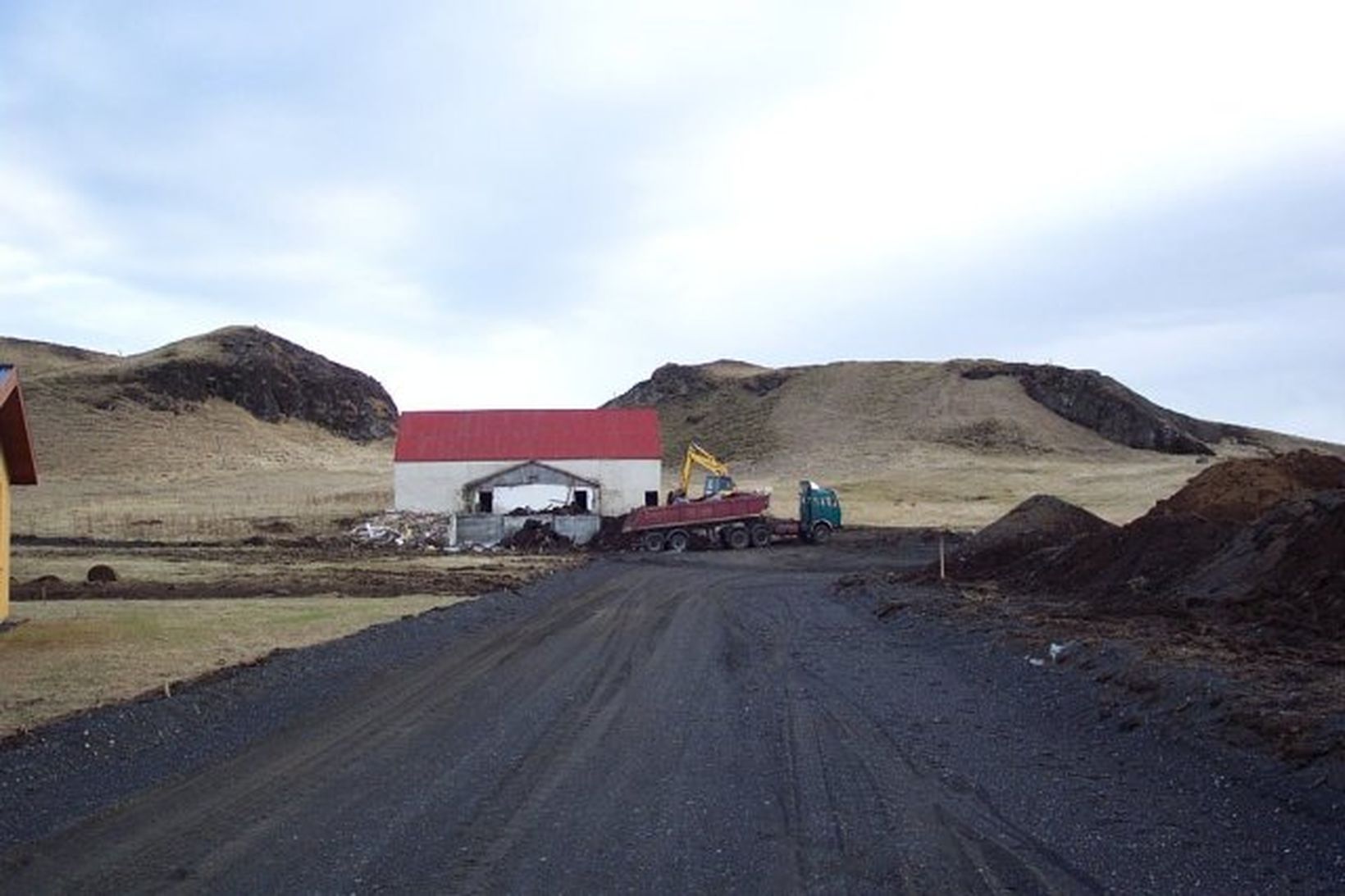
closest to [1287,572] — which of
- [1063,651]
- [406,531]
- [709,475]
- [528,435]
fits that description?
[1063,651]

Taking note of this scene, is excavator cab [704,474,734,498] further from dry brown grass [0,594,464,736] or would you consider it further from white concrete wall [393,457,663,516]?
dry brown grass [0,594,464,736]

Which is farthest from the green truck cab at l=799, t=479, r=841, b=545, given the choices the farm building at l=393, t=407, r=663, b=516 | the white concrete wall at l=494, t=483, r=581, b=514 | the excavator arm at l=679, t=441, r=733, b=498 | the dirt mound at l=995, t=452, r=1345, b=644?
the dirt mound at l=995, t=452, r=1345, b=644

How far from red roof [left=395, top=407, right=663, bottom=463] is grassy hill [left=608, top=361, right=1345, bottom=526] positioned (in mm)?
9218

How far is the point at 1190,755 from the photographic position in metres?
9.67

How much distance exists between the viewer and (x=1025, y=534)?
108 ft

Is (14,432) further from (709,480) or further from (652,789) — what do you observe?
(709,480)

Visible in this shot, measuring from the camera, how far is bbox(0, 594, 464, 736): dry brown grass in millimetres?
13938

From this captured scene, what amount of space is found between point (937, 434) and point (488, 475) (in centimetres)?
5610

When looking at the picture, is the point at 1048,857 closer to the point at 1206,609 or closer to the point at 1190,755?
the point at 1190,755

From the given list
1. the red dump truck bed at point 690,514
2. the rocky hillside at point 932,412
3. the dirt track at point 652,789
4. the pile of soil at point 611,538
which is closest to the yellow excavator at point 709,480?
the red dump truck bed at point 690,514

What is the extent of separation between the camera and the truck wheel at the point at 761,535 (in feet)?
160

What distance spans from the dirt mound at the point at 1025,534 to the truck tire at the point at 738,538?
43.8 feet

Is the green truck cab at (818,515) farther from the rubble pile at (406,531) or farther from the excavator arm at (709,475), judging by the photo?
the rubble pile at (406,531)

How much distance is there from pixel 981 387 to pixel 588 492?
230 ft
